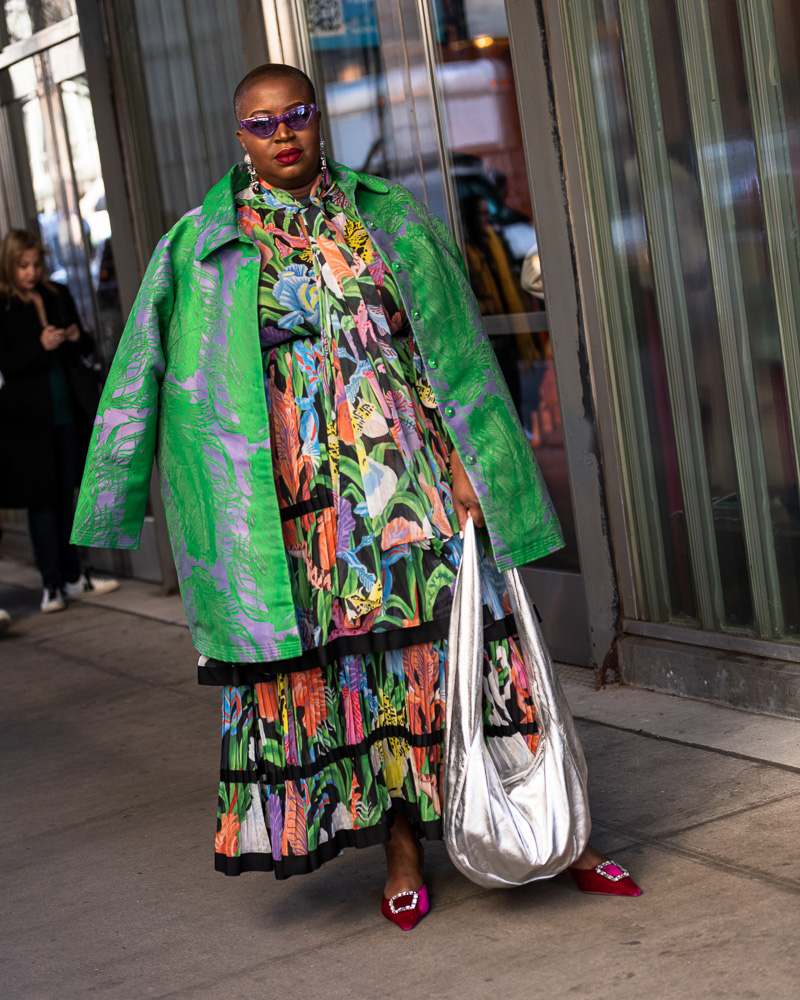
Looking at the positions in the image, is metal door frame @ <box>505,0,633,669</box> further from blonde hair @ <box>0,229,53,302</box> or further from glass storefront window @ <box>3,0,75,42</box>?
glass storefront window @ <box>3,0,75,42</box>

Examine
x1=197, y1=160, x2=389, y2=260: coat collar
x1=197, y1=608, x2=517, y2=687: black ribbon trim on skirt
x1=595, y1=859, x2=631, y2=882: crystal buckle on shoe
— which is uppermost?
x1=197, y1=160, x2=389, y2=260: coat collar

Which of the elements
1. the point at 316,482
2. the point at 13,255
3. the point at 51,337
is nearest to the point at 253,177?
the point at 316,482

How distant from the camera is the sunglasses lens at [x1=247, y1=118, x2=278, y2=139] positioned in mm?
2916

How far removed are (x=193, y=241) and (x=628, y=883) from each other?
166 cm

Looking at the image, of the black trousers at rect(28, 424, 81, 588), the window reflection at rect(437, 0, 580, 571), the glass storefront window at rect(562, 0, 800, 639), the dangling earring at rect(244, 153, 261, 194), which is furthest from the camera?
the black trousers at rect(28, 424, 81, 588)

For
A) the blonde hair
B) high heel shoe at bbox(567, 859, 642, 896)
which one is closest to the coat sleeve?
high heel shoe at bbox(567, 859, 642, 896)

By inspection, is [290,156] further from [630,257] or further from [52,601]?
[52,601]

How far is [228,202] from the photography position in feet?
9.84

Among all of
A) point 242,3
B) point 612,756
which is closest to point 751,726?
point 612,756

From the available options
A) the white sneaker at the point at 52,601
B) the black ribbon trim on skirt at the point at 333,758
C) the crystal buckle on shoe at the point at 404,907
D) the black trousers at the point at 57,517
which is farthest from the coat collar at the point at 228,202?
the white sneaker at the point at 52,601

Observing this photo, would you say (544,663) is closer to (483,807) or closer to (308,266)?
(483,807)

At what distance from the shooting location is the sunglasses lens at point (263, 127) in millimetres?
2916

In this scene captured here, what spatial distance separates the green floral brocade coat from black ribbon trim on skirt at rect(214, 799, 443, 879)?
43cm

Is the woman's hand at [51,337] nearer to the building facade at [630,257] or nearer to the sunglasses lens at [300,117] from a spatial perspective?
the building facade at [630,257]
